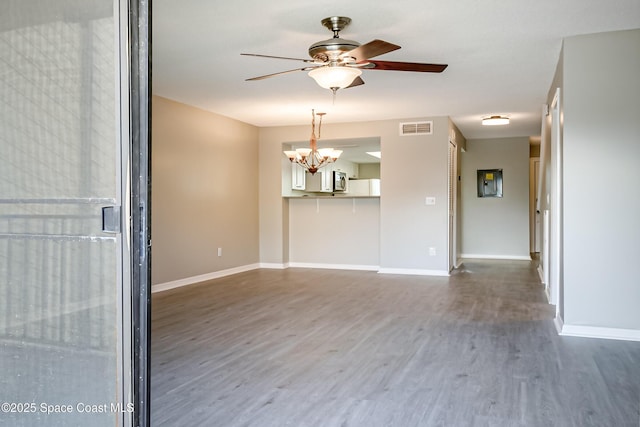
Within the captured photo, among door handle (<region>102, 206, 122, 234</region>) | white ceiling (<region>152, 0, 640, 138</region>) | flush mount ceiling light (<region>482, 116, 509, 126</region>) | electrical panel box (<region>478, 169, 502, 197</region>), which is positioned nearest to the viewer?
door handle (<region>102, 206, 122, 234</region>)

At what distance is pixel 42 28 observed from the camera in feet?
5.74

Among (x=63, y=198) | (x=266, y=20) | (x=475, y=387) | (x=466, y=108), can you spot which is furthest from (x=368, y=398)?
(x=466, y=108)

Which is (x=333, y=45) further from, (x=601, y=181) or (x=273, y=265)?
(x=273, y=265)

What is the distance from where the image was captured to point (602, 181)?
12.6ft

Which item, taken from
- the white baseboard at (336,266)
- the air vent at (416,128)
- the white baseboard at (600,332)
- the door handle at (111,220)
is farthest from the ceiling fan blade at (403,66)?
the white baseboard at (336,266)

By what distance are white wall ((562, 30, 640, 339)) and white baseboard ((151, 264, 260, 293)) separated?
423 centimetres

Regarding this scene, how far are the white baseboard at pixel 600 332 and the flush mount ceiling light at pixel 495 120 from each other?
432 centimetres

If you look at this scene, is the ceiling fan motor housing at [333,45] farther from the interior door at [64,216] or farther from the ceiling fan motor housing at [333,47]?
the interior door at [64,216]

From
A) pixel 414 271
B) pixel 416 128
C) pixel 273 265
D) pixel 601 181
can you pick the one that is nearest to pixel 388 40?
pixel 601 181

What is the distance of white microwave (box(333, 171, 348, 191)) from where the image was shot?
11.0m

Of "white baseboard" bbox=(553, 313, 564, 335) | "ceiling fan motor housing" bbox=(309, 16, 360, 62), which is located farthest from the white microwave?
"ceiling fan motor housing" bbox=(309, 16, 360, 62)

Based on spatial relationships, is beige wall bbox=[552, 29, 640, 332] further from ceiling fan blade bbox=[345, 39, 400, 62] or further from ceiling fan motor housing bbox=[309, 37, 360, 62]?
ceiling fan motor housing bbox=[309, 37, 360, 62]

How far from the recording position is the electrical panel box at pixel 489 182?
32.6 ft

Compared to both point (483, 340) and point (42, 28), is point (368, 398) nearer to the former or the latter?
point (483, 340)
